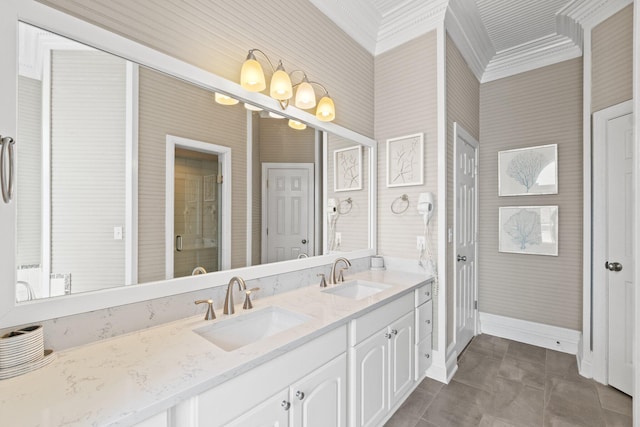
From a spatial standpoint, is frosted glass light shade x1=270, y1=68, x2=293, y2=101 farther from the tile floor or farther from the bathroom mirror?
the tile floor

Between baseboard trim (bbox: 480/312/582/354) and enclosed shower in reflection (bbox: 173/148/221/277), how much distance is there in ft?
11.1

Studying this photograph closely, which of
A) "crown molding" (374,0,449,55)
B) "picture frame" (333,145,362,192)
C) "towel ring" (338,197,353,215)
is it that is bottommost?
"towel ring" (338,197,353,215)

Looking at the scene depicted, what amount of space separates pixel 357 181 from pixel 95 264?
6.69ft

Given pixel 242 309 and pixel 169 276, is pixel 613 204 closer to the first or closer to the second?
pixel 242 309

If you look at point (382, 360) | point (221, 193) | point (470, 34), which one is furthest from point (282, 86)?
point (470, 34)

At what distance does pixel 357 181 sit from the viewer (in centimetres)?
268

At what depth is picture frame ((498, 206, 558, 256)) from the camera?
311 centimetres

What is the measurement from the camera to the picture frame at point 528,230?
3111 millimetres

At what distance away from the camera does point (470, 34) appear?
2902 mm

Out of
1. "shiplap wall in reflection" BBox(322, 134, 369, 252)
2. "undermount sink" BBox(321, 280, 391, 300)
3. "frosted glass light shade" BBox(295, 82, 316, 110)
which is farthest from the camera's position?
"shiplap wall in reflection" BBox(322, 134, 369, 252)

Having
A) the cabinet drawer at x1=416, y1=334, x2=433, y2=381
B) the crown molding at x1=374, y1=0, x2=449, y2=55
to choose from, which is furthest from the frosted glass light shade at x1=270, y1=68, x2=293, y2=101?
the cabinet drawer at x1=416, y1=334, x2=433, y2=381

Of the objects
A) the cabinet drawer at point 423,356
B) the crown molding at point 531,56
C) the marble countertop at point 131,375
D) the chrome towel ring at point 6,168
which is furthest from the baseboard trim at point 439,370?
the crown molding at point 531,56

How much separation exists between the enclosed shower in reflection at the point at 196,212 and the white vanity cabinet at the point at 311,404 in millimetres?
728

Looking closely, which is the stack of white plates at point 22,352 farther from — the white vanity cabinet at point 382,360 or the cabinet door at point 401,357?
the cabinet door at point 401,357
